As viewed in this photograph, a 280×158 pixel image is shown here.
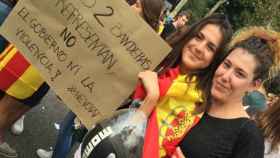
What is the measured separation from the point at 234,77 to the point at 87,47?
2.52 ft

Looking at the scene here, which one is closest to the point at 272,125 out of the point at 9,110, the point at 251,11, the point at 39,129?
the point at 9,110

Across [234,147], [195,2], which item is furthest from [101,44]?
[195,2]

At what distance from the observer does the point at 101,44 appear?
262 centimetres

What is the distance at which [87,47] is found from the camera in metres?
2.65

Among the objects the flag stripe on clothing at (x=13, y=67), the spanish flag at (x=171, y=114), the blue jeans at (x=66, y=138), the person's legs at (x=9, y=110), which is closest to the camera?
the spanish flag at (x=171, y=114)

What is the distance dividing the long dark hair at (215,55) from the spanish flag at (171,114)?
0.15ft

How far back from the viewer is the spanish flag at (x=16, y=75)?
3.45 meters

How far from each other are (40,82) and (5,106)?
35cm

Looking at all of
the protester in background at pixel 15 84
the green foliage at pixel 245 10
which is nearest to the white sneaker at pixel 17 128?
the protester in background at pixel 15 84

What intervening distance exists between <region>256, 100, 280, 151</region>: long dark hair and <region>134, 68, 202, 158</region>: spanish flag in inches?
16.4

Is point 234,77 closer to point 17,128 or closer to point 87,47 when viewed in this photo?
point 87,47

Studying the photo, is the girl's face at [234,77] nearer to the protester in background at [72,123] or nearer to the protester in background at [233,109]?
the protester in background at [233,109]

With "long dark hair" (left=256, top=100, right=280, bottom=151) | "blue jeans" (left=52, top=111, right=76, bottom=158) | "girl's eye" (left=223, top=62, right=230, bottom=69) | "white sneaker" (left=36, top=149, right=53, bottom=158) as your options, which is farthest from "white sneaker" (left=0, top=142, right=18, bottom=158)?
"girl's eye" (left=223, top=62, right=230, bottom=69)

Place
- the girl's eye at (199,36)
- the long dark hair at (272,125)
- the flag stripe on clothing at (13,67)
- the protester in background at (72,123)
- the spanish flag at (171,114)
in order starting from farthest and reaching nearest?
the flag stripe on clothing at (13,67) → the protester in background at (72,123) → the long dark hair at (272,125) → the girl's eye at (199,36) → the spanish flag at (171,114)
